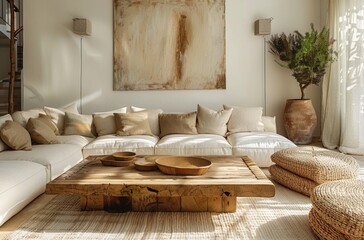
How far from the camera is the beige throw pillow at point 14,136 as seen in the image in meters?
3.35

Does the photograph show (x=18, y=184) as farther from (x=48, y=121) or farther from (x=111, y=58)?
(x=111, y=58)

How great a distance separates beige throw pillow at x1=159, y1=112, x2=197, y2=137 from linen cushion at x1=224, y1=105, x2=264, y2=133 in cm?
53

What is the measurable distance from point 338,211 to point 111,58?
4.44 m

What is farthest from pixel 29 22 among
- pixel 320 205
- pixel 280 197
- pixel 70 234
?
pixel 320 205

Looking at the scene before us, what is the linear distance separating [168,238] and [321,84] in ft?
14.6

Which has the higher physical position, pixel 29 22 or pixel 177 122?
pixel 29 22

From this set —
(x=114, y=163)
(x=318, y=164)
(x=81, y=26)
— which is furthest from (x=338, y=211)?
(x=81, y=26)

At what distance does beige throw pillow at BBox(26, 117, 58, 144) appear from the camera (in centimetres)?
374

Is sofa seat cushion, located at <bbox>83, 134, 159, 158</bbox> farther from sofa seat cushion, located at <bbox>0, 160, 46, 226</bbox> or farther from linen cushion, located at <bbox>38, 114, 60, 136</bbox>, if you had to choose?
sofa seat cushion, located at <bbox>0, 160, 46, 226</bbox>

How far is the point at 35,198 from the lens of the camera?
118 inches

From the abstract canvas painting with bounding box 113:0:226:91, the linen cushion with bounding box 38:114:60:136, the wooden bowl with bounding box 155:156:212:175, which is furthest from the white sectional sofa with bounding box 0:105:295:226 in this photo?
the wooden bowl with bounding box 155:156:212:175

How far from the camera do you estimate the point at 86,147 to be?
4000mm

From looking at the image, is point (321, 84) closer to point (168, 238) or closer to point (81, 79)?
point (81, 79)

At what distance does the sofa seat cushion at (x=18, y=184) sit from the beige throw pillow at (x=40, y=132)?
2.85ft
